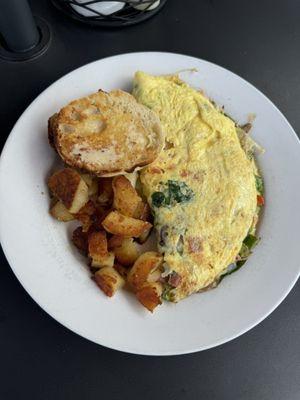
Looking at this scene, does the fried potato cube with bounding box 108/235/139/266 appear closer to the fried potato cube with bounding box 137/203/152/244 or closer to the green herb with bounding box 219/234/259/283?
the fried potato cube with bounding box 137/203/152/244

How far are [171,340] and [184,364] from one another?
11 cm

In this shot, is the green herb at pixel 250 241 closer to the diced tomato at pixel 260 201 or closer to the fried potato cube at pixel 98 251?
the diced tomato at pixel 260 201

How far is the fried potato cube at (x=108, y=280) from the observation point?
1.12 m

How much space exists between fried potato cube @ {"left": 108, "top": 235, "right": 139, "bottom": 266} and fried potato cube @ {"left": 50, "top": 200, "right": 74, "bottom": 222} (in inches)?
5.2

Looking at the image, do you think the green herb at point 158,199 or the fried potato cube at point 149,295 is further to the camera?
the green herb at point 158,199

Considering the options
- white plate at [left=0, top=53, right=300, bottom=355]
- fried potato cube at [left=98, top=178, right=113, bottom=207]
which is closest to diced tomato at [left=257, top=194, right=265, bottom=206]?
white plate at [left=0, top=53, right=300, bottom=355]

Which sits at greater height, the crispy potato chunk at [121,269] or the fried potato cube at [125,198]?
the fried potato cube at [125,198]

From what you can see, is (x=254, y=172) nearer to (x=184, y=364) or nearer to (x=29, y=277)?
(x=184, y=364)

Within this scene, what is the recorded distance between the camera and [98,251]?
1141 mm

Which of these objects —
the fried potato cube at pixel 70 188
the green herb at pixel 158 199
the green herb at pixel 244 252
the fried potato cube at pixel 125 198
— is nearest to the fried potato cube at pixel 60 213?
the fried potato cube at pixel 70 188

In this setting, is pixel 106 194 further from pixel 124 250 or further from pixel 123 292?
pixel 123 292

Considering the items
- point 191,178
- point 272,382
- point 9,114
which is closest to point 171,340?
point 272,382

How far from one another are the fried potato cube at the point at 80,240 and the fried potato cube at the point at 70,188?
60mm

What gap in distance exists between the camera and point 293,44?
5.70ft
